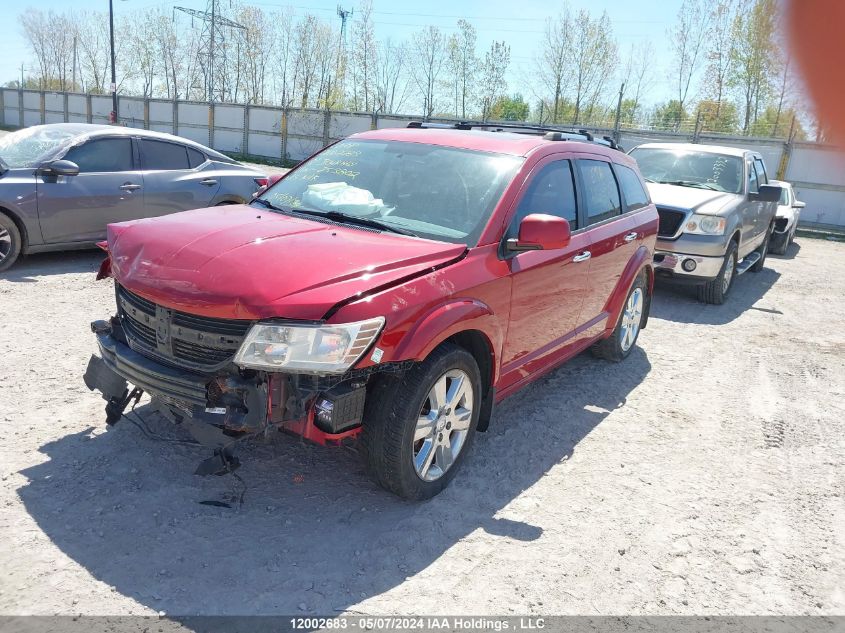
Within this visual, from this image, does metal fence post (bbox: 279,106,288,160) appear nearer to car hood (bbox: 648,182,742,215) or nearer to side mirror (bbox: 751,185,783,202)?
car hood (bbox: 648,182,742,215)

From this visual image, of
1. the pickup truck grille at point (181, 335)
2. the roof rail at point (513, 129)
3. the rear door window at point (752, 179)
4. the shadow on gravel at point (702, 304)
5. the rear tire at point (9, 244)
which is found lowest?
the shadow on gravel at point (702, 304)

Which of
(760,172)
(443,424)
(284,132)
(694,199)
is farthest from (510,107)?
(443,424)

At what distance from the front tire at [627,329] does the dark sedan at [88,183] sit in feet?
17.3

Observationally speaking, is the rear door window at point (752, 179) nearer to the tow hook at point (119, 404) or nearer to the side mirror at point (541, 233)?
the side mirror at point (541, 233)

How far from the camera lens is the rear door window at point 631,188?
5.74 metres

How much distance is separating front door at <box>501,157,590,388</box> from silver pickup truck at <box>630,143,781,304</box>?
4.24 meters

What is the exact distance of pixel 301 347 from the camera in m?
2.93

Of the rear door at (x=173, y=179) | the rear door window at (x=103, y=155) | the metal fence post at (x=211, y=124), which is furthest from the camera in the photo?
the metal fence post at (x=211, y=124)

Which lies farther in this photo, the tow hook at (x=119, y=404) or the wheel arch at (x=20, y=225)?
the wheel arch at (x=20, y=225)

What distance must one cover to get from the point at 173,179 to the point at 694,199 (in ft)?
22.1

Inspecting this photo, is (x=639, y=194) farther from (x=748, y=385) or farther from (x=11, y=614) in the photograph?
(x=11, y=614)

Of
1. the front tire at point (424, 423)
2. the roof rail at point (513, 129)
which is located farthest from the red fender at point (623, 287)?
the front tire at point (424, 423)

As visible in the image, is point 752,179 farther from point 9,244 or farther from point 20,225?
point 9,244

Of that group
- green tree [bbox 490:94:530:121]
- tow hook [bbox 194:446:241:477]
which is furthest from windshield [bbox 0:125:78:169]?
green tree [bbox 490:94:530:121]
